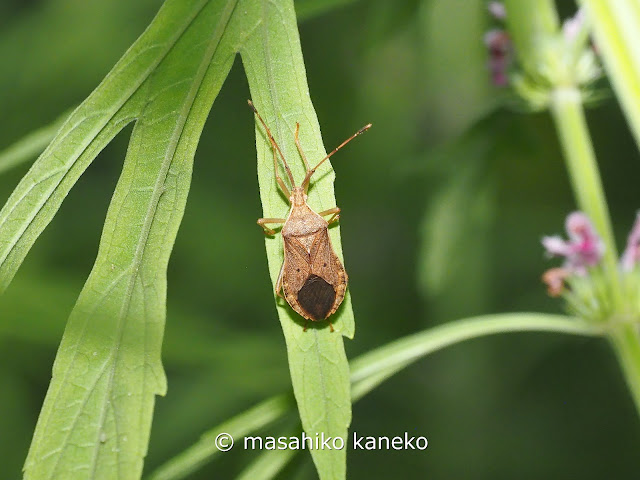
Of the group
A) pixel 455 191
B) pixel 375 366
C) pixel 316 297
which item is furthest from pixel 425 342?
pixel 455 191

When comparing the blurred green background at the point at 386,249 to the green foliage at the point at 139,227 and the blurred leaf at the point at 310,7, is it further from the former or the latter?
the green foliage at the point at 139,227

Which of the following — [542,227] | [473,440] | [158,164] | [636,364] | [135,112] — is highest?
[542,227]

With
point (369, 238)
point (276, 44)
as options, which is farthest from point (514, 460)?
point (276, 44)

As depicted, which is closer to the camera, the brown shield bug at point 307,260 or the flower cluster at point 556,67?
the brown shield bug at point 307,260

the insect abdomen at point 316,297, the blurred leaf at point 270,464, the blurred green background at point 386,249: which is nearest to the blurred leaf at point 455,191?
the blurred green background at point 386,249

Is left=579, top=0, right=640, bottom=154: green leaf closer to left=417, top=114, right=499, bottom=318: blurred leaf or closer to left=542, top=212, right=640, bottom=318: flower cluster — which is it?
left=542, top=212, right=640, bottom=318: flower cluster

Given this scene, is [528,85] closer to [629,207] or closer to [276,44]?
[276,44]

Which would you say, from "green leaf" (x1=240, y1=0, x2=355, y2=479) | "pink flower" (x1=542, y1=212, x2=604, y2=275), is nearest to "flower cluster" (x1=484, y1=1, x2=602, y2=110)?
"pink flower" (x1=542, y1=212, x2=604, y2=275)
